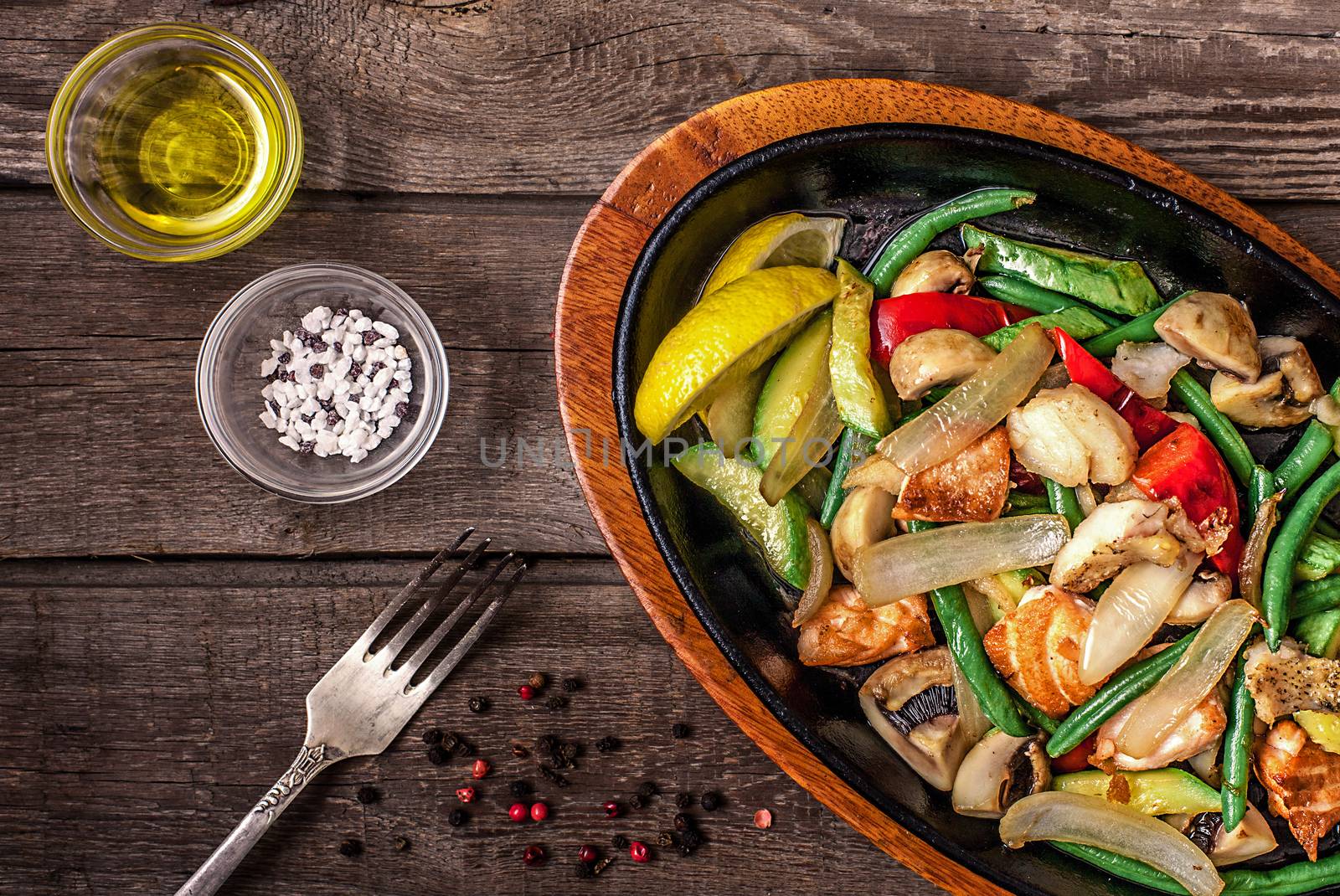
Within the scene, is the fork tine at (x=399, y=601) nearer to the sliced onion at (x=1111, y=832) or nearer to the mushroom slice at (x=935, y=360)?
the mushroom slice at (x=935, y=360)

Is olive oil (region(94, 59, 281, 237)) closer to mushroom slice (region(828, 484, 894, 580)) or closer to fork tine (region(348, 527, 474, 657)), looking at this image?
fork tine (region(348, 527, 474, 657))

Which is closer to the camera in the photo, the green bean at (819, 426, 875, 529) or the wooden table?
the green bean at (819, 426, 875, 529)

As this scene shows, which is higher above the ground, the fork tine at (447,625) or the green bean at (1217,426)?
the green bean at (1217,426)

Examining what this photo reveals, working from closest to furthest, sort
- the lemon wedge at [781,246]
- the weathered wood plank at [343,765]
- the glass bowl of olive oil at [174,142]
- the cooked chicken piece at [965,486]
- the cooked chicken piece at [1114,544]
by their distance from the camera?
the cooked chicken piece at [1114,544], the cooked chicken piece at [965,486], the lemon wedge at [781,246], the glass bowl of olive oil at [174,142], the weathered wood plank at [343,765]

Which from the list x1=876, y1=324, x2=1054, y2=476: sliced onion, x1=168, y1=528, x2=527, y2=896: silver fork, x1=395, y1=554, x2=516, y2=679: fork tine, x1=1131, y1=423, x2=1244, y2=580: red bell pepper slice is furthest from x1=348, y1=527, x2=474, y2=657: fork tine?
x1=1131, y1=423, x2=1244, y2=580: red bell pepper slice

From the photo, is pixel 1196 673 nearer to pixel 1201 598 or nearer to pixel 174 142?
pixel 1201 598

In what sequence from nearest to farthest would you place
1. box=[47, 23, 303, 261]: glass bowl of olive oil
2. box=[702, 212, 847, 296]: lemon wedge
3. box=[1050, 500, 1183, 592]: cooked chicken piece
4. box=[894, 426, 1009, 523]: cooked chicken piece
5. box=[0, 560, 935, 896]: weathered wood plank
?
1. box=[1050, 500, 1183, 592]: cooked chicken piece
2. box=[894, 426, 1009, 523]: cooked chicken piece
3. box=[702, 212, 847, 296]: lemon wedge
4. box=[47, 23, 303, 261]: glass bowl of olive oil
5. box=[0, 560, 935, 896]: weathered wood plank

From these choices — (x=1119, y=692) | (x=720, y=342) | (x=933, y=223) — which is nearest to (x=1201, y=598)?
(x=1119, y=692)

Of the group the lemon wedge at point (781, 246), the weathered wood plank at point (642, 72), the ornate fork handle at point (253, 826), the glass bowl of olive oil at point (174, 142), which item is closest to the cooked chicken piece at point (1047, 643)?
the lemon wedge at point (781, 246)
